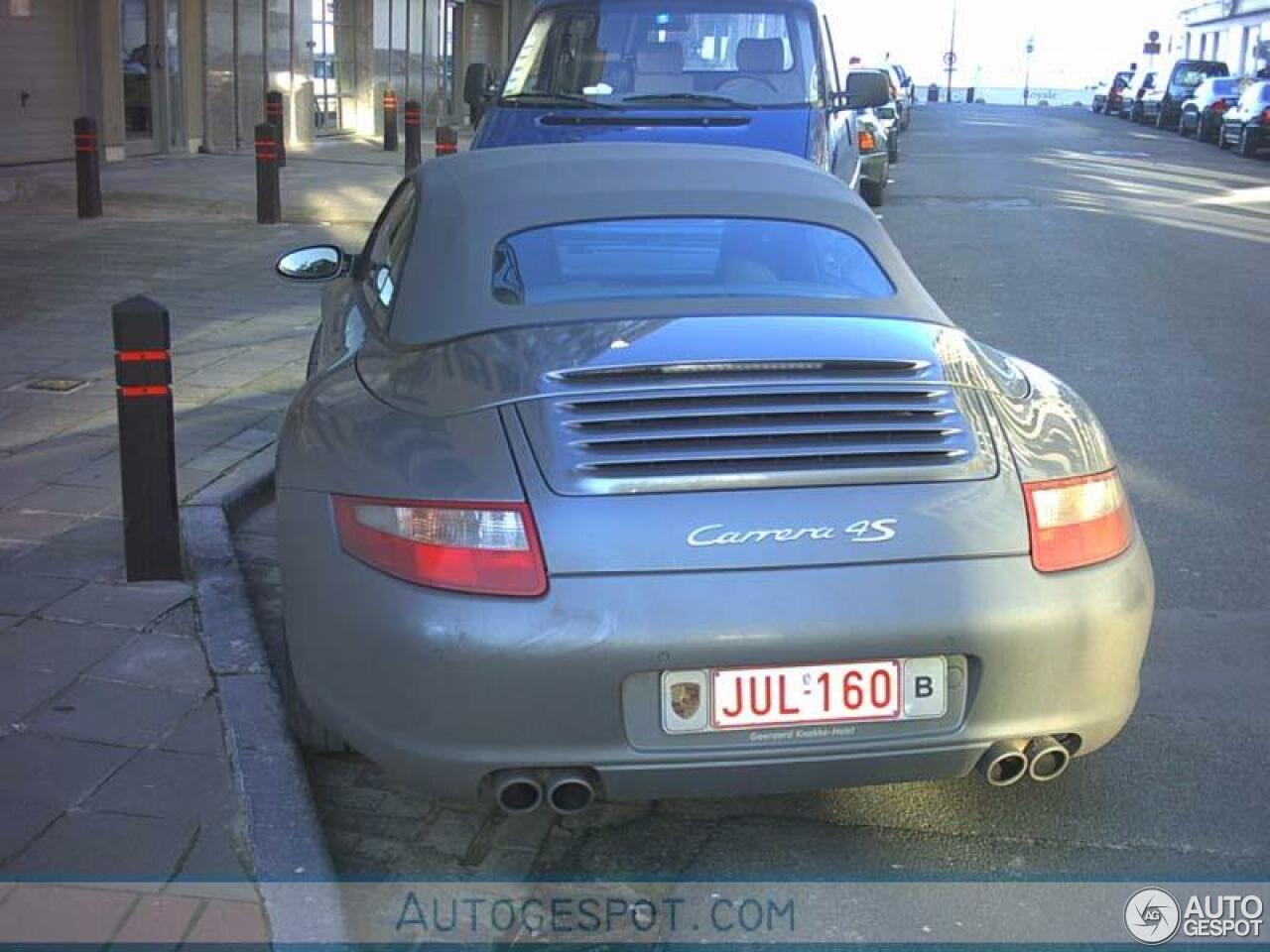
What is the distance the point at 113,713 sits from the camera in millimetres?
3703

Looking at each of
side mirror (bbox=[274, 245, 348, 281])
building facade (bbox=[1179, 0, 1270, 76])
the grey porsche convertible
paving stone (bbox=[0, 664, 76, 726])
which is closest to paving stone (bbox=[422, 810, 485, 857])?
the grey porsche convertible

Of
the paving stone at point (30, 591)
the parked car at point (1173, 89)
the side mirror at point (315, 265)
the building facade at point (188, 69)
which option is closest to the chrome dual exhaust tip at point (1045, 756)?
the paving stone at point (30, 591)

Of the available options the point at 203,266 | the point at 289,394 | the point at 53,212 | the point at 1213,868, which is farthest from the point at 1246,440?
the point at 53,212

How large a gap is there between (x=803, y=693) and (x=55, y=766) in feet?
5.99

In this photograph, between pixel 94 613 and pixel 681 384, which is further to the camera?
pixel 94 613

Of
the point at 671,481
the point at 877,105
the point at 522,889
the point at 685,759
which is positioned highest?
the point at 877,105

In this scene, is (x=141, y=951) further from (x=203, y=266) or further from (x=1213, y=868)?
(x=203, y=266)

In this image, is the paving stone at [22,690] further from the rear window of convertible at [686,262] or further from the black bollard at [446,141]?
the black bollard at [446,141]

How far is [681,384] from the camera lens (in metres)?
3.13

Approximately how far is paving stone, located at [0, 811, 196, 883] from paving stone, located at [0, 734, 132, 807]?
0.40 ft

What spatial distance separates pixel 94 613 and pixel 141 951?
1891mm

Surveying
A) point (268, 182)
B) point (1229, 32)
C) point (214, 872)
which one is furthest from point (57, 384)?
point (1229, 32)

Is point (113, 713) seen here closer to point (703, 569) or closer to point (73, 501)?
point (703, 569)

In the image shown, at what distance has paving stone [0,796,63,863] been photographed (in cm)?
304
